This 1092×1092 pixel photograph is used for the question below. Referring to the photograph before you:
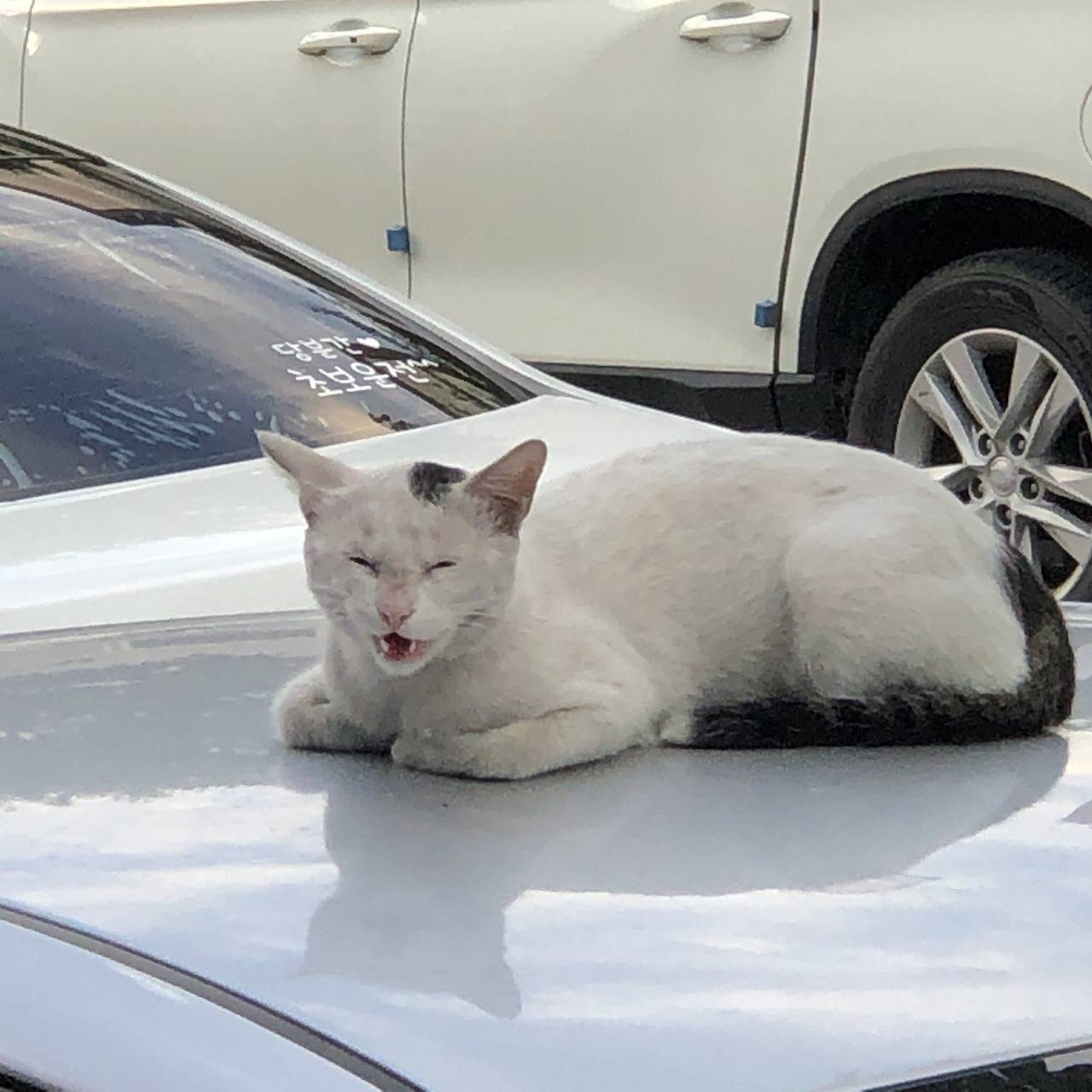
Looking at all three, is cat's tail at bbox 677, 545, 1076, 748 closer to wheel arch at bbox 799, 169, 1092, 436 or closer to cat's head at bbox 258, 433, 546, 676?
cat's head at bbox 258, 433, 546, 676

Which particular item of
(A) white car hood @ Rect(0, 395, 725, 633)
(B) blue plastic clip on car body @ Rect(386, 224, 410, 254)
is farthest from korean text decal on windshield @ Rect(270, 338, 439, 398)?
Result: (B) blue plastic clip on car body @ Rect(386, 224, 410, 254)

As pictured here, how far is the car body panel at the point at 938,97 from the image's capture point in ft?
15.8

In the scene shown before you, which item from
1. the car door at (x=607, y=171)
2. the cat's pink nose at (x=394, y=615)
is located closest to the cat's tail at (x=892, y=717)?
the cat's pink nose at (x=394, y=615)

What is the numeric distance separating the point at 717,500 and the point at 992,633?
310 millimetres

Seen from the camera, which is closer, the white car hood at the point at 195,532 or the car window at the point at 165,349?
the white car hood at the point at 195,532

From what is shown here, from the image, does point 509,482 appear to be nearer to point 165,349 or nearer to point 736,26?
point 165,349

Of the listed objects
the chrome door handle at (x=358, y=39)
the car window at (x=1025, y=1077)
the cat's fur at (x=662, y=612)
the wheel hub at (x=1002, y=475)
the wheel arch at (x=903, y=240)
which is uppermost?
the car window at (x=1025, y=1077)

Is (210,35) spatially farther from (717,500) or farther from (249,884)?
(249,884)

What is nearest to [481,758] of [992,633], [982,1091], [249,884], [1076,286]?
[249,884]

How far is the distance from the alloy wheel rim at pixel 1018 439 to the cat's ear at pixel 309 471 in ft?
10.2

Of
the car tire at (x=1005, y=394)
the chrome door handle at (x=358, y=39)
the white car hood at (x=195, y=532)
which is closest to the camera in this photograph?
the white car hood at (x=195, y=532)

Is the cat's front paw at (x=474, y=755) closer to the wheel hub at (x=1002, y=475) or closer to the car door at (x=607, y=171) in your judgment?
the wheel hub at (x=1002, y=475)

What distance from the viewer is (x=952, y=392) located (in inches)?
205

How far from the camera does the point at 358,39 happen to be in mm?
5766
